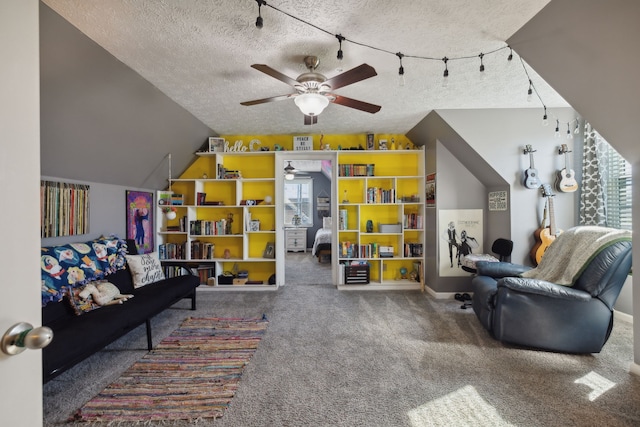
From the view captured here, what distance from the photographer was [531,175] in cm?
330

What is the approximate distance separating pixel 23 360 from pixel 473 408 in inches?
85.8

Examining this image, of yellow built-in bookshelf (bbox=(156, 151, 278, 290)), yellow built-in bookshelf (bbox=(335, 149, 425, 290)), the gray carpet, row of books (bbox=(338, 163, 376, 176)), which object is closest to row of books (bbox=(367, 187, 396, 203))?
yellow built-in bookshelf (bbox=(335, 149, 425, 290))

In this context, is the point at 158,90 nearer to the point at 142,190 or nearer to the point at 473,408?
the point at 142,190

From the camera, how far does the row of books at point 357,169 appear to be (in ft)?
14.1

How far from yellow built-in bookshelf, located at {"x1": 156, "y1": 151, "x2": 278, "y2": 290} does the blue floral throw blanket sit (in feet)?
4.12

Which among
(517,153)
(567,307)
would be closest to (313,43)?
(517,153)

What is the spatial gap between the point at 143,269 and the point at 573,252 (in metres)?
4.31

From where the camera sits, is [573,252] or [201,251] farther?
[201,251]

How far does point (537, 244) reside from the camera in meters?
3.31

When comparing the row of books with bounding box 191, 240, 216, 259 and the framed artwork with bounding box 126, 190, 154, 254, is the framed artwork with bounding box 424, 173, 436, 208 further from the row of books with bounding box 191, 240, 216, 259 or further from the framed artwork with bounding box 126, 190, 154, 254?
the framed artwork with bounding box 126, 190, 154, 254

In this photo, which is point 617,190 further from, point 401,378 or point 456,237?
point 401,378

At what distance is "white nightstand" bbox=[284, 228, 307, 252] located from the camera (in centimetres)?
825

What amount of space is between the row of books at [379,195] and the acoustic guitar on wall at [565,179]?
2.00 metres

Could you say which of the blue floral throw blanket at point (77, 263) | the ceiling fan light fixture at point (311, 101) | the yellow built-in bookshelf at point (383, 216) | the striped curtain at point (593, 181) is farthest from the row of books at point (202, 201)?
the striped curtain at point (593, 181)
